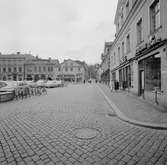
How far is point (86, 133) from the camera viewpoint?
428 centimetres

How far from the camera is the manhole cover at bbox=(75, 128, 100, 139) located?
13.3 ft

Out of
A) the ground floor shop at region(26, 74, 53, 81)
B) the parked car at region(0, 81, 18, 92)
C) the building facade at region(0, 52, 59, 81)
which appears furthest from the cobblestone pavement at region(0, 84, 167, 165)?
the building facade at region(0, 52, 59, 81)

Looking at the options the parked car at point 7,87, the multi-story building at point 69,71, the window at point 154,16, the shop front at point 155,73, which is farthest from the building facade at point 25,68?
the window at point 154,16

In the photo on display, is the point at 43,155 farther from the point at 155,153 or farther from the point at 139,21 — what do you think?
the point at 139,21

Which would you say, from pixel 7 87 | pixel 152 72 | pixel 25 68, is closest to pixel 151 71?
pixel 152 72

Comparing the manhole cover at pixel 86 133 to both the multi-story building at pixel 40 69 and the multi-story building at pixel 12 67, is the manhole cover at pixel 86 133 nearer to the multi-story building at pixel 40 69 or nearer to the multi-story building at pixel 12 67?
the multi-story building at pixel 40 69

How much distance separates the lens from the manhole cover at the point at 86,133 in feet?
13.3

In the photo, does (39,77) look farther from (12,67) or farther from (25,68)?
(12,67)

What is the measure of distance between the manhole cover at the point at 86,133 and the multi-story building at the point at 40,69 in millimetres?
57895

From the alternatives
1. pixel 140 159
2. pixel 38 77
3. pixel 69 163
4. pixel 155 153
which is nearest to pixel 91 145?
pixel 69 163

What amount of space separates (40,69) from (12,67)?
14314 mm

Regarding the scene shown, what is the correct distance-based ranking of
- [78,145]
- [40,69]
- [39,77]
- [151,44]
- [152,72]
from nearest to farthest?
[78,145] → [151,44] → [152,72] → [40,69] → [39,77]

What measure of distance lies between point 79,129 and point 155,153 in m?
2.44

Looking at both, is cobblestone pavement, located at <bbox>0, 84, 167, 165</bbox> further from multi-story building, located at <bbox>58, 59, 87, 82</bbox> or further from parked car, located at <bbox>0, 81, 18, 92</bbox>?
multi-story building, located at <bbox>58, 59, 87, 82</bbox>
